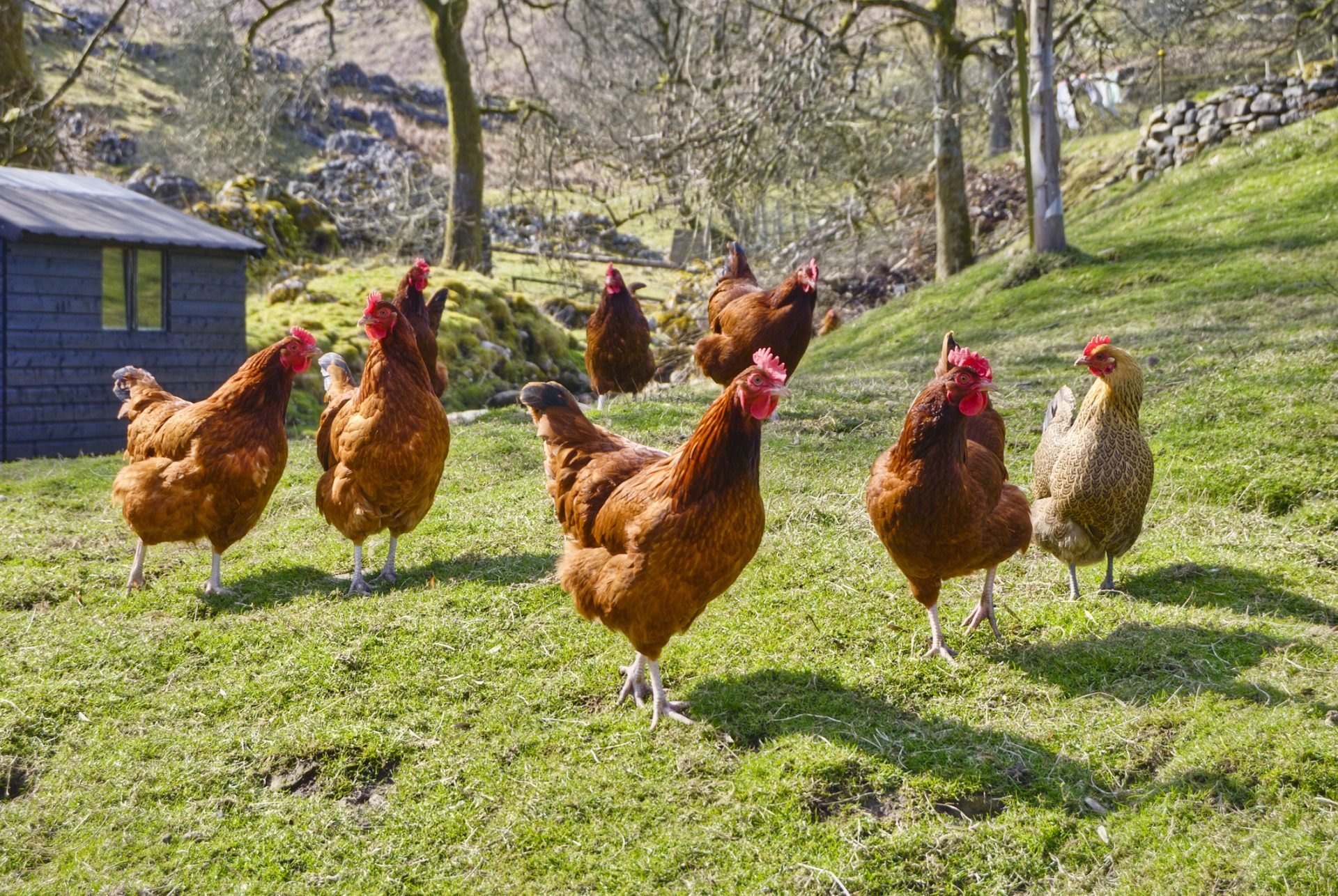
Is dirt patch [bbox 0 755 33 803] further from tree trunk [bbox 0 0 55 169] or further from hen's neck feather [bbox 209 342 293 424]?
tree trunk [bbox 0 0 55 169]

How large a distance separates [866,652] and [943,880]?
1.66 metres

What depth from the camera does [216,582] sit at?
6066 mm

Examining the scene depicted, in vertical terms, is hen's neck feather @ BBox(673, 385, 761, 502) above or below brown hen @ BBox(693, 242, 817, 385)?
below

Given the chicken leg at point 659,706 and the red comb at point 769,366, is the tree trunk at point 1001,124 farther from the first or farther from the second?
the chicken leg at point 659,706

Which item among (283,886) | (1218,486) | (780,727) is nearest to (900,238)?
(1218,486)

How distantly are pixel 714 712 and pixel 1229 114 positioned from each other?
57.8ft

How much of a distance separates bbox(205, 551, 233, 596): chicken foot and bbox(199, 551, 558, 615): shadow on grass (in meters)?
0.04

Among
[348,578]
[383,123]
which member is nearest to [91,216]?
[348,578]

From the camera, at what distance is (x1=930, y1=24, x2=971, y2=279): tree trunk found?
16.0 metres

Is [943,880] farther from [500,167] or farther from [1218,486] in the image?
[500,167]

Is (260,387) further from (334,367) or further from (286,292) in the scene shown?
(286,292)

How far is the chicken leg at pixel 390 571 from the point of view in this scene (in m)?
6.27

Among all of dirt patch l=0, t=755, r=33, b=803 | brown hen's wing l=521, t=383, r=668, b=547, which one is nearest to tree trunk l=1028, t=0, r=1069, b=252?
brown hen's wing l=521, t=383, r=668, b=547

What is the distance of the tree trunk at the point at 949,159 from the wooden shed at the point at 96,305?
38.7 ft
